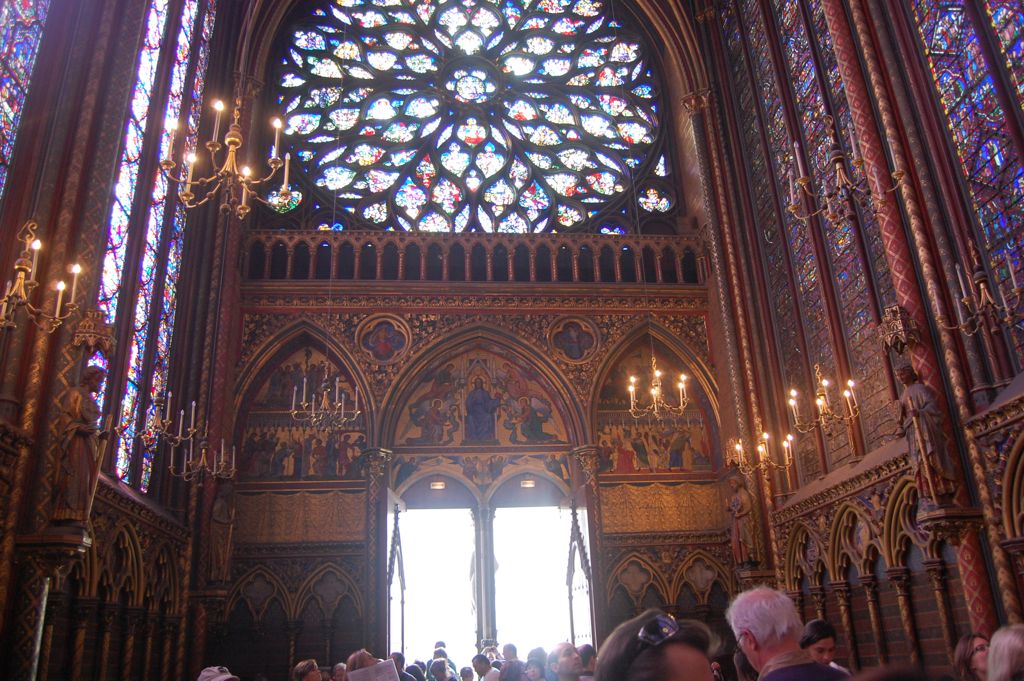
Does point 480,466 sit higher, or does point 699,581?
point 480,466

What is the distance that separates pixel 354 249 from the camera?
1744 cm

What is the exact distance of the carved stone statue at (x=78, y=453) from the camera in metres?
8.16

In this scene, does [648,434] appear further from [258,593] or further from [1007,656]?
[1007,656]

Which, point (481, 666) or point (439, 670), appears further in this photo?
point (439, 670)

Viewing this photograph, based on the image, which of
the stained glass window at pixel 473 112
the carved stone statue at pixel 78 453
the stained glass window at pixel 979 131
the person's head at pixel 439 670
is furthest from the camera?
the stained glass window at pixel 473 112

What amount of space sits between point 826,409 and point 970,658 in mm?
7536

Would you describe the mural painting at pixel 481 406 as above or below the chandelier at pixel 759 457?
above

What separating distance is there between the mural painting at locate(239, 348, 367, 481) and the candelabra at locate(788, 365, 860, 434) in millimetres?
8129

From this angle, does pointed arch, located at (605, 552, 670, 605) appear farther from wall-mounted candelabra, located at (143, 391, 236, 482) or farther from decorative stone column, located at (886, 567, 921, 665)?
wall-mounted candelabra, located at (143, 391, 236, 482)

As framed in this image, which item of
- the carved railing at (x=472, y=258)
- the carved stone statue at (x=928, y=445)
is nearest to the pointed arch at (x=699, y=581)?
the carved railing at (x=472, y=258)

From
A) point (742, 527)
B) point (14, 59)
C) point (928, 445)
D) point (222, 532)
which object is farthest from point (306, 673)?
point (742, 527)

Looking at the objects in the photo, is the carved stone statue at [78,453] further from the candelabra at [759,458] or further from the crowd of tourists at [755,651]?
the candelabra at [759,458]

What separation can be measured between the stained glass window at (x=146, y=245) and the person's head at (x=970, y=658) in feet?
29.5

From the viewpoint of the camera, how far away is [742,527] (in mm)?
14844
